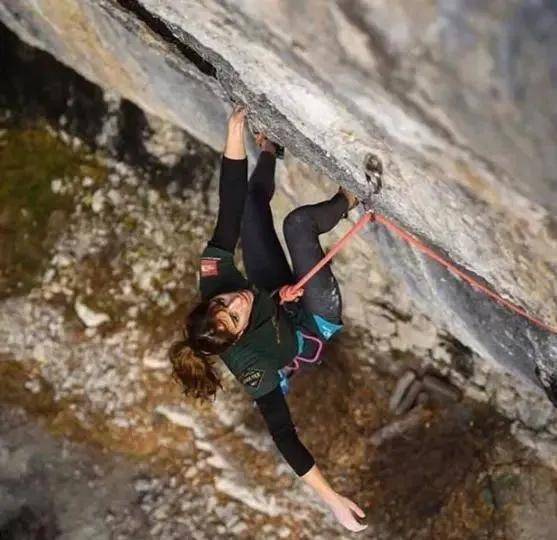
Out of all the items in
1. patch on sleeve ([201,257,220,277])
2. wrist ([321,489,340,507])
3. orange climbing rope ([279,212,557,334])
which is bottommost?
wrist ([321,489,340,507])

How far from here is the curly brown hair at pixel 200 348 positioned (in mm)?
3000

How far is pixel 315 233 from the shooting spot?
11.3 ft

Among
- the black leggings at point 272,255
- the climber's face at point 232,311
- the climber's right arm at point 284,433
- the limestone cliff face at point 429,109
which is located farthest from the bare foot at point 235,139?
the climber's right arm at point 284,433

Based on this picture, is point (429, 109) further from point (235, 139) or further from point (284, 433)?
point (284, 433)

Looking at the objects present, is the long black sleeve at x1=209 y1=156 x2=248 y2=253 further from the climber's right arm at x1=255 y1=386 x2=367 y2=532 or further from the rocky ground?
the rocky ground

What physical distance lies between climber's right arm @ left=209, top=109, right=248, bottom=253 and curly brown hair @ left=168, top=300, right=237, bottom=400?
38 cm

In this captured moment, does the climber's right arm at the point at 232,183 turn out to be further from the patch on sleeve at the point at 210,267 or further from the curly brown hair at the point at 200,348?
the curly brown hair at the point at 200,348

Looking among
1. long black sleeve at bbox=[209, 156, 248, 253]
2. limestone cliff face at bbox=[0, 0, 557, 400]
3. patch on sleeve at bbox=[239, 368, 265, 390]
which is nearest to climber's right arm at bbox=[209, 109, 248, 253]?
long black sleeve at bbox=[209, 156, 248, 253]

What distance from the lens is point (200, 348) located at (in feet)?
10.0

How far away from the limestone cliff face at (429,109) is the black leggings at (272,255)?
13.9 inches

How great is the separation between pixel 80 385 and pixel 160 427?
56cm

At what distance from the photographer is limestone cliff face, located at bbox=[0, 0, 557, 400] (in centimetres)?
160

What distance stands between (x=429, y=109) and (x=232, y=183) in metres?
1.51

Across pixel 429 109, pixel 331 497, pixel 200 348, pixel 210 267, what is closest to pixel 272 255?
pixel 210 267
